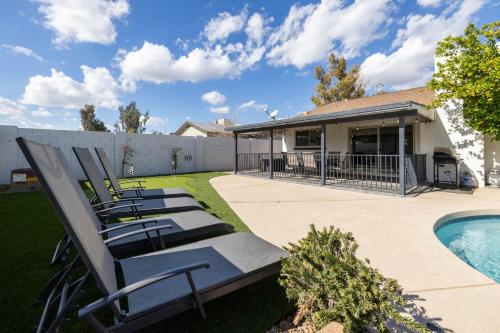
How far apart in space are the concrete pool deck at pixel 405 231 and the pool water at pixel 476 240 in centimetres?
31

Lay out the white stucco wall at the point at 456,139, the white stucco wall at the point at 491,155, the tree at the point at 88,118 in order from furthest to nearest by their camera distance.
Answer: the tree at the point at 88,118
the white stucco wall at the point at 491,155
the white stucco wall at the point at 456,139

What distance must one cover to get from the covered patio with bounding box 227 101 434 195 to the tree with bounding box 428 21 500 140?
3.70 feet

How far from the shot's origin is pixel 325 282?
5.79ft

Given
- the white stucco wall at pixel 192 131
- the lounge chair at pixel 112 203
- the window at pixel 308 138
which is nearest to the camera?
the lounge chair at pixel 112 203

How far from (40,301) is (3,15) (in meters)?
9.82

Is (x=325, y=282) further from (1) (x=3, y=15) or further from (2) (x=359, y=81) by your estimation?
(2) (x=359, y=81)

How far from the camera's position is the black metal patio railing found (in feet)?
28.0

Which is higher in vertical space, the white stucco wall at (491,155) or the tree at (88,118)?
the tree at (88,118)

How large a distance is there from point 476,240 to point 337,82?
85.4 feet

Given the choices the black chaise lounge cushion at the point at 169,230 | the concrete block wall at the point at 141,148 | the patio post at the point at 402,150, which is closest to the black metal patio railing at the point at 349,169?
the patio post at the point at 402,150

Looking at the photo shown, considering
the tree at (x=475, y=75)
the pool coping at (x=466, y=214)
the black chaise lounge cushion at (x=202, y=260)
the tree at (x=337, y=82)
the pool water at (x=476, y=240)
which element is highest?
the tree at (x=337, y=82)

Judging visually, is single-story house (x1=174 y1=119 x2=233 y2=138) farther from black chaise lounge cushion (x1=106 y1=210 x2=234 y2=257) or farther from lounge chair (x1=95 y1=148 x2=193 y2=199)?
black chaise lounge cushion (x1=106 y1=210 x2=234 y2=257)

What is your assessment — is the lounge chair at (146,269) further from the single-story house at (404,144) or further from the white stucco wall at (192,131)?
the white stucco wall at (192,131)

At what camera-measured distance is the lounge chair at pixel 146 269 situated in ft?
4.63
